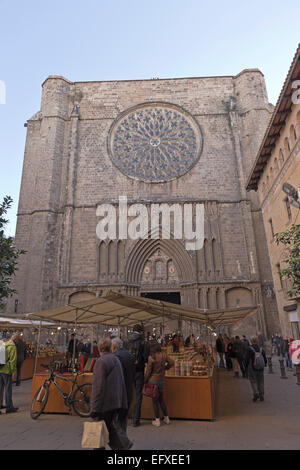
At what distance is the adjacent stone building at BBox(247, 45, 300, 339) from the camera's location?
1203cm

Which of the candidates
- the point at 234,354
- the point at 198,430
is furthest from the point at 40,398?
the point at 234,354

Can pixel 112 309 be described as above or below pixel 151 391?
above

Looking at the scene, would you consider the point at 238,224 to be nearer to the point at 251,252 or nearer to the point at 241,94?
the point at 251,252

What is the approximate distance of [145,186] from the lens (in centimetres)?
2289

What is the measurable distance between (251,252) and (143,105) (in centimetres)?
1523

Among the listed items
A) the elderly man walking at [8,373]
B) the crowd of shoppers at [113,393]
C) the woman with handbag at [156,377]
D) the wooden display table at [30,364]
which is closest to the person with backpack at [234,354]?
the wooden display table at [30,364]

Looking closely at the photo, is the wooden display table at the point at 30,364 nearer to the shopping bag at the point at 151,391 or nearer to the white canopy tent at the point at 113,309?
the white canopy tent at the point at 113,309

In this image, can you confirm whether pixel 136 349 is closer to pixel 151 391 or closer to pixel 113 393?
pixel 151 391

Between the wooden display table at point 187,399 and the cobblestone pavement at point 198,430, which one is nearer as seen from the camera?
the cobblestone pavement at point 198,430

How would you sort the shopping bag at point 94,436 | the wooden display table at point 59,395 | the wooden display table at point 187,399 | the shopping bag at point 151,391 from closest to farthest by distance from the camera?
1. the shopping bag at point 94,436
2. the shopping bag at point 151,391
3. the wooden display table at point 187,399
4. the wooden display table at point 59,395

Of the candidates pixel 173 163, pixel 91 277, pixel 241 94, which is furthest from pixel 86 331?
pixel 241 94

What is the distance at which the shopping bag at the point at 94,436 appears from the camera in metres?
3.24

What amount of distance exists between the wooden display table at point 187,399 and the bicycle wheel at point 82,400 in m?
0.94

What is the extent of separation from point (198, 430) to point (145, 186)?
19119mm
